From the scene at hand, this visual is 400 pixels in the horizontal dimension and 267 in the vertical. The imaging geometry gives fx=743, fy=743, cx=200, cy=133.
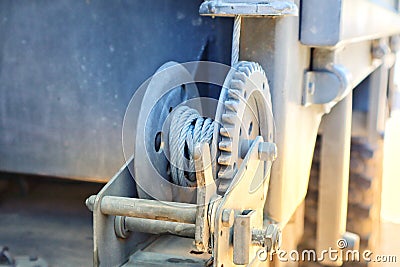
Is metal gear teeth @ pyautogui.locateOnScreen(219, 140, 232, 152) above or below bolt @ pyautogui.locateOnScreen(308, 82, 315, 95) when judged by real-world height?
below

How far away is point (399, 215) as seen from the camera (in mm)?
3932

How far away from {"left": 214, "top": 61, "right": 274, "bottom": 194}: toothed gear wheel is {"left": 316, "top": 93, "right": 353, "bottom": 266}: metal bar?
77cm

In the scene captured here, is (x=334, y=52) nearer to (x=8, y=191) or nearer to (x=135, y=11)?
(x=135, y=11)

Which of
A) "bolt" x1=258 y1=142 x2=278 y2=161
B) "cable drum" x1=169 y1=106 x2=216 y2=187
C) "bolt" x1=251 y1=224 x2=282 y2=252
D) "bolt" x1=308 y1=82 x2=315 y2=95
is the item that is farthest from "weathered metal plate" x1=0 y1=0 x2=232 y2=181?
"bolt" x1=251 y1=224 x2=282 y2=252

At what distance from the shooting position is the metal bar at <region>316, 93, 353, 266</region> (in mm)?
2115

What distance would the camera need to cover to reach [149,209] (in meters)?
1.24

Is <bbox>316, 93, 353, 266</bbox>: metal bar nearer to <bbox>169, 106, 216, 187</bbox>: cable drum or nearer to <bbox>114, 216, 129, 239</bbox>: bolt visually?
<bbox>169, 106, 216, 187</bbox>: cable drum

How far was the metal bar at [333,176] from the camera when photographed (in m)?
2.12

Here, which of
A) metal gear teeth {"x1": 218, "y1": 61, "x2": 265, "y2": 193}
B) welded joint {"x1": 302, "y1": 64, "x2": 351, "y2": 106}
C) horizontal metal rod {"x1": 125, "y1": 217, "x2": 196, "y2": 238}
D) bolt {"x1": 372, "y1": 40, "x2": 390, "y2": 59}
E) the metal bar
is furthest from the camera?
Answer: bolt {"x1": 372, "y1": 40, "x2": 390, "y2": 59}

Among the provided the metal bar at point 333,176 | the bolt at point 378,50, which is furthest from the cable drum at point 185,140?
the bolt at point 378,50

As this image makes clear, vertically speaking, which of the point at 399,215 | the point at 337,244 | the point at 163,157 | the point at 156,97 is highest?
the point at 156,97

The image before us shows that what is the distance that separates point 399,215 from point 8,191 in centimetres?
232

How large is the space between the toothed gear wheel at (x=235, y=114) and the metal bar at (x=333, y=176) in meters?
0.77

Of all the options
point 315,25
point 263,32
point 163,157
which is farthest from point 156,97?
point 315,25
